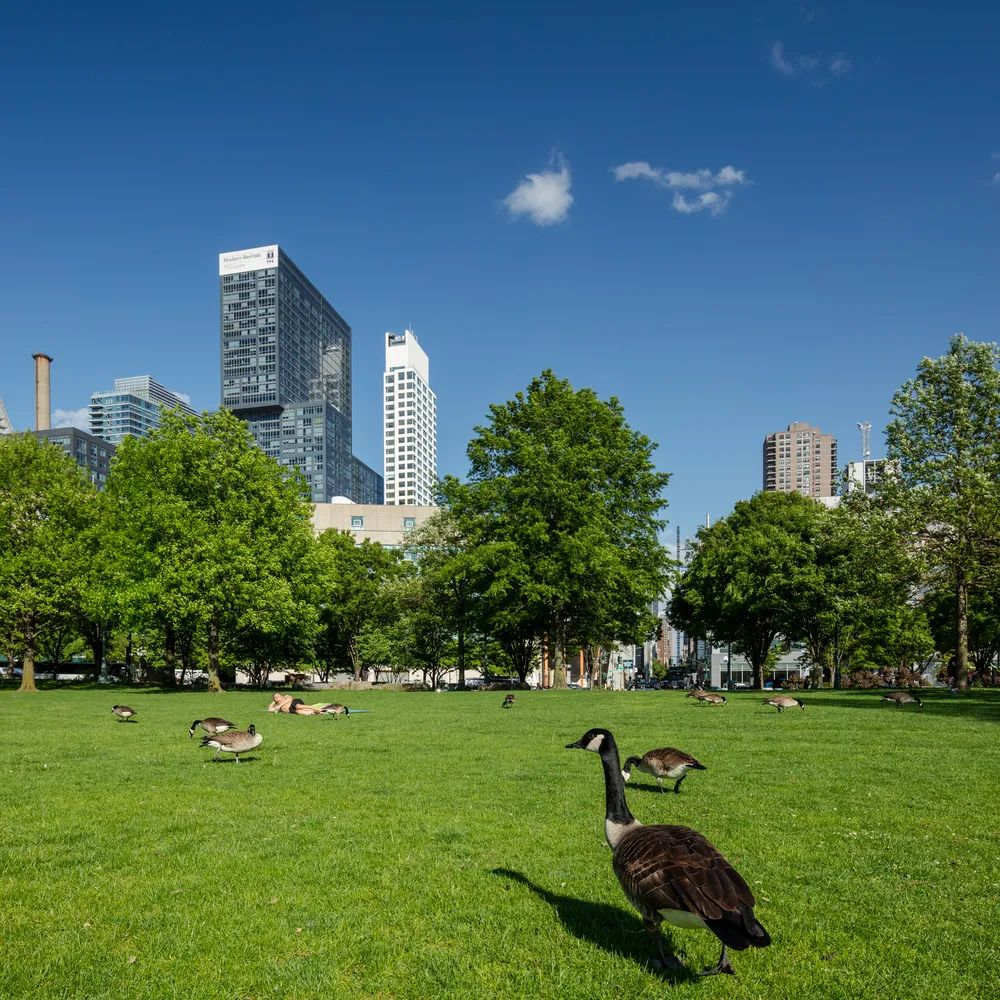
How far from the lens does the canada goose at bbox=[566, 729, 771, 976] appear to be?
625cm

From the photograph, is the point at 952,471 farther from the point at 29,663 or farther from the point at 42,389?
the point at 42,389

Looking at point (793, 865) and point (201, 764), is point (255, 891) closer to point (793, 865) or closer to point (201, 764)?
point (793, 865)

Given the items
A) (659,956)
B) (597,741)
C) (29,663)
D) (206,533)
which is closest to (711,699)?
(597,741)

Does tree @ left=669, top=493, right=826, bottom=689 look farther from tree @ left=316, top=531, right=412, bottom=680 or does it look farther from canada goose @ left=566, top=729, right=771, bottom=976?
canada goose @ left=566, top=729, right=771, bottom=976

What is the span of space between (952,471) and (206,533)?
157 ft

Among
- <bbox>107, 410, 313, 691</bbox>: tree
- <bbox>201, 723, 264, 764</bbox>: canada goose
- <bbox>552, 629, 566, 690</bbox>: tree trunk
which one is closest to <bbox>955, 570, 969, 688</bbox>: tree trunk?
<bbox>552, 629, 566, 690</bbox>: tree trunk

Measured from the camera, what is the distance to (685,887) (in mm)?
6578

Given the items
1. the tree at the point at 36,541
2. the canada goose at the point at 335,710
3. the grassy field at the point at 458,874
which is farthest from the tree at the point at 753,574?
the tree at the point at 36,541

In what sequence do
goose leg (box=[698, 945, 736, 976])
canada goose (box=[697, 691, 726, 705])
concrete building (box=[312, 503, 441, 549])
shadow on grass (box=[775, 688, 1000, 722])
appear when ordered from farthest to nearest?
concrete building (box=[312, 503, 441, 549]) → canada goose (box=[697, 691, 726, 705]) → shadow on grass (box=[775, 688, 1000, 722]) → goose leg (box=[698, 945, 736, 976])

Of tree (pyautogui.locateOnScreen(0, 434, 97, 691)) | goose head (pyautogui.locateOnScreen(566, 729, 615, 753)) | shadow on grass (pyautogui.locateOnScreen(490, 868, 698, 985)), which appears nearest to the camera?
shadow on grass (pyautogui.locateOnScreen(490, 868, 698, 985))

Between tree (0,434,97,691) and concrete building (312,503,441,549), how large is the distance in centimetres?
9549

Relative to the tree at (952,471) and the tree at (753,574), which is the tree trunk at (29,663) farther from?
the tree at (952,471)

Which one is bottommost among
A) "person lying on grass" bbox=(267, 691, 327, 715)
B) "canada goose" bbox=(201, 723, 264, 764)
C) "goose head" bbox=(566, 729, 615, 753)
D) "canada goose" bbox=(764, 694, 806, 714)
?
"person lying on grass" bbox=(267, 691, 327, 715)

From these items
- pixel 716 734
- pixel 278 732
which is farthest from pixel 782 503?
pixel 278 732
